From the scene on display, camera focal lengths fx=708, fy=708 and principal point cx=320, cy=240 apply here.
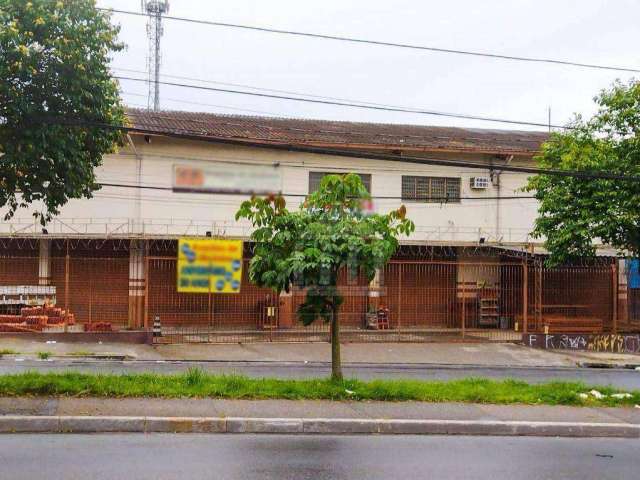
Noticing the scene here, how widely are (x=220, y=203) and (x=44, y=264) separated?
226 inches

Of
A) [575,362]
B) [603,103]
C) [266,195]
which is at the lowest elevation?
[575,362]

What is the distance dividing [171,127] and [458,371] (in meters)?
12.7

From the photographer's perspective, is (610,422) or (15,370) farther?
(15,370)

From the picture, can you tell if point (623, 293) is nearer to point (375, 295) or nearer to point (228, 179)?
point (375, 295)

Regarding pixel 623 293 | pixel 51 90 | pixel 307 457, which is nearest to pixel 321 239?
pixel 307 457

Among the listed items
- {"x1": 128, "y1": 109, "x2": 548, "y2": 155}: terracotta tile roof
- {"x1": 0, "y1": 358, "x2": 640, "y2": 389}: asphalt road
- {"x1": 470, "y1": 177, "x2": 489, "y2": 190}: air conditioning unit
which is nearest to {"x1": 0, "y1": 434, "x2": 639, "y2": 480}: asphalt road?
{"x1": 0, "y1": 358, "x2": 640, "y2": 389}: asphalt road

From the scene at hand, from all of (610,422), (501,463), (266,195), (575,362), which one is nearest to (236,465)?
(501,463)

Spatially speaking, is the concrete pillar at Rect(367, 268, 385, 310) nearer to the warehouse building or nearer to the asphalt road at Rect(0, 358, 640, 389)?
the warehouse building

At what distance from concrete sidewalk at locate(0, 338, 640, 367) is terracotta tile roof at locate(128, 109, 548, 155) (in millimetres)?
6706

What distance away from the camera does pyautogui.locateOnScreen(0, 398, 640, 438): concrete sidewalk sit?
8.16 meters

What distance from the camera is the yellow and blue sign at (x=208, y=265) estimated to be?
66.5ft

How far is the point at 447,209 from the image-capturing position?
24672 millimetres

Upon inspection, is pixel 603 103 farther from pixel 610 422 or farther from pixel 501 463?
pixel 501 463

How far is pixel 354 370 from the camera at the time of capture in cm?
1502
